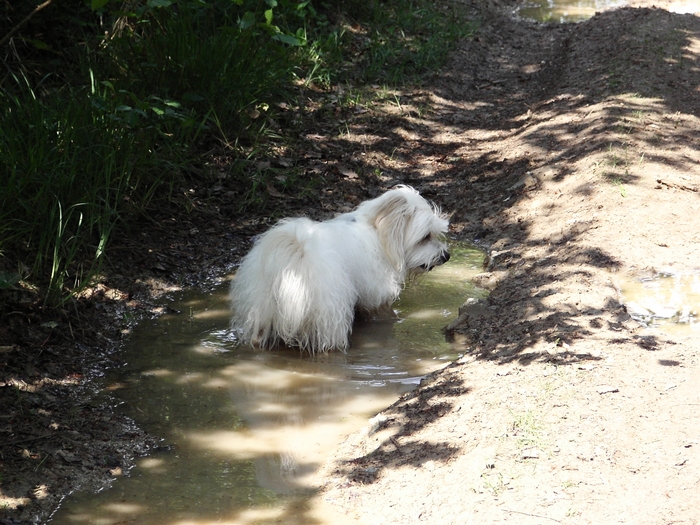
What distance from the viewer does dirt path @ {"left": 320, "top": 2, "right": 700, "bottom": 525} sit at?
3.13m

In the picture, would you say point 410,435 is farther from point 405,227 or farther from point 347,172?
point 347,172

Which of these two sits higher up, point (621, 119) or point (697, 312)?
point (621, 119)

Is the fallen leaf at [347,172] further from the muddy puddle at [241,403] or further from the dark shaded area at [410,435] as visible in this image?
the dark shaded area at [410,435]

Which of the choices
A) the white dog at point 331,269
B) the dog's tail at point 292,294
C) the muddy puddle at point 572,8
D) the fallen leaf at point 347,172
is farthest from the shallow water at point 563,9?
the dog's tail at point 292,294

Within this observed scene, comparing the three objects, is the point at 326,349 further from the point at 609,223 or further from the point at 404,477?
the point at 609,223

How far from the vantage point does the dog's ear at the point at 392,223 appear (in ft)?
17.4

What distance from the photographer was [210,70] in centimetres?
722

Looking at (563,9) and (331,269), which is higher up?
(563,9)

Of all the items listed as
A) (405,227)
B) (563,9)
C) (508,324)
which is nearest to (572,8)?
(563,9)

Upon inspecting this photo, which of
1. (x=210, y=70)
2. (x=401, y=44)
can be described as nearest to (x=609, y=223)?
(x=210, y=70)

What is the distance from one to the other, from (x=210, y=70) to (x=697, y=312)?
15.6ft

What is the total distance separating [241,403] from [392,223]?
167 centimetres

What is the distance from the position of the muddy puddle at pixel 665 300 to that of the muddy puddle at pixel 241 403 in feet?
3.66

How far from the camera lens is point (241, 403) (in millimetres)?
4418
